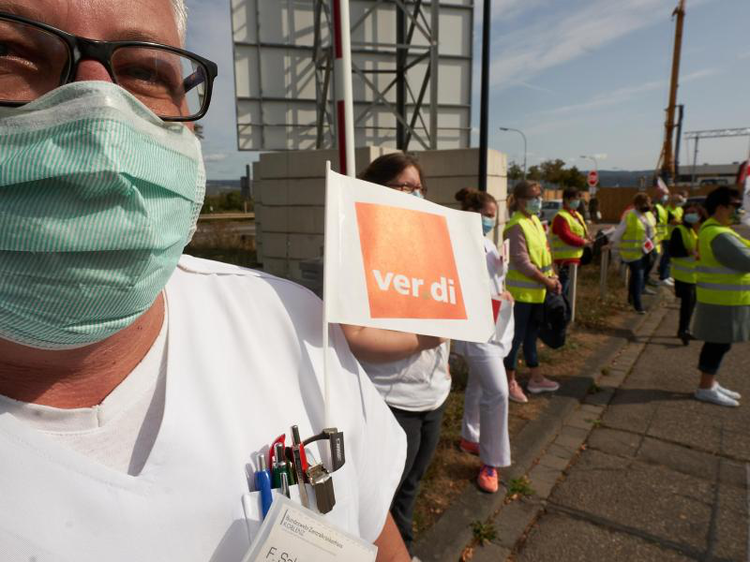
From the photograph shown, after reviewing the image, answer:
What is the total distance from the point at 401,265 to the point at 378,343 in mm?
318

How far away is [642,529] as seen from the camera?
269 cm

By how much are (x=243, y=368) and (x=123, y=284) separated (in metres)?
0.27

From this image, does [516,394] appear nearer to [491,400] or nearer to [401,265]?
[491,400]

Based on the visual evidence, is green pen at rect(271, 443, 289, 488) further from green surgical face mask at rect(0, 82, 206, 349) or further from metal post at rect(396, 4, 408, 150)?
metal post at rect(396, 4, 408, 150)

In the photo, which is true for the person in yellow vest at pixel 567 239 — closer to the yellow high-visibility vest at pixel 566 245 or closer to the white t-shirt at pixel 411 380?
the yellow high-visibility vest at pixel 566 245

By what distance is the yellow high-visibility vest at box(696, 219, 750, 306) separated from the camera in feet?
13.4

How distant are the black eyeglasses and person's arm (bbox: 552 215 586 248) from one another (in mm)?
6191

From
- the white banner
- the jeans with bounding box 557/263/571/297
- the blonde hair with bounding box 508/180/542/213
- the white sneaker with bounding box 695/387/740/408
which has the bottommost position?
the white sneaker with bounding box 695/387/740/408

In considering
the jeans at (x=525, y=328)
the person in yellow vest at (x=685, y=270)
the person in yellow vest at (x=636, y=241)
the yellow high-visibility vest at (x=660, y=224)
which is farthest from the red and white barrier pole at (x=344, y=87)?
the yellow high-visibility vest at (x=660, y=224)

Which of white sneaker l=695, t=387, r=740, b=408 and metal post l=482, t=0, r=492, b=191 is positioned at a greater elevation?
metal post l=482, t=0, r=492, b=191

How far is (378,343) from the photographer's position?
4.53 feet

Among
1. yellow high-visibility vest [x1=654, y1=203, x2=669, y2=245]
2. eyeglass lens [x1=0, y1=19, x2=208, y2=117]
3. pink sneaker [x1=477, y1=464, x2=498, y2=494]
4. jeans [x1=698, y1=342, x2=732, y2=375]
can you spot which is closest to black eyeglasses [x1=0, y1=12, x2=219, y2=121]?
eyeglass lens [x1=0, y1=19, x2=208, y2=117]

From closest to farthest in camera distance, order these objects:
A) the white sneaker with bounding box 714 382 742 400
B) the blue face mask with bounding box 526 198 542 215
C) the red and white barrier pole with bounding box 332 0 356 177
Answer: the red and white barrier pole with bounding box 332 0 356 177 → the white sneaker with bounding box 714 382 742 400 → the blue face mask with bounding box 526 198 542 215

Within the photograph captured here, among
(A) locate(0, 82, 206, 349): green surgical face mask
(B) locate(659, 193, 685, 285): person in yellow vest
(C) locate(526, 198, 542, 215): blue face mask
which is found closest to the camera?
(A) locate(0, 82, 206, 349): green surgical face mask
